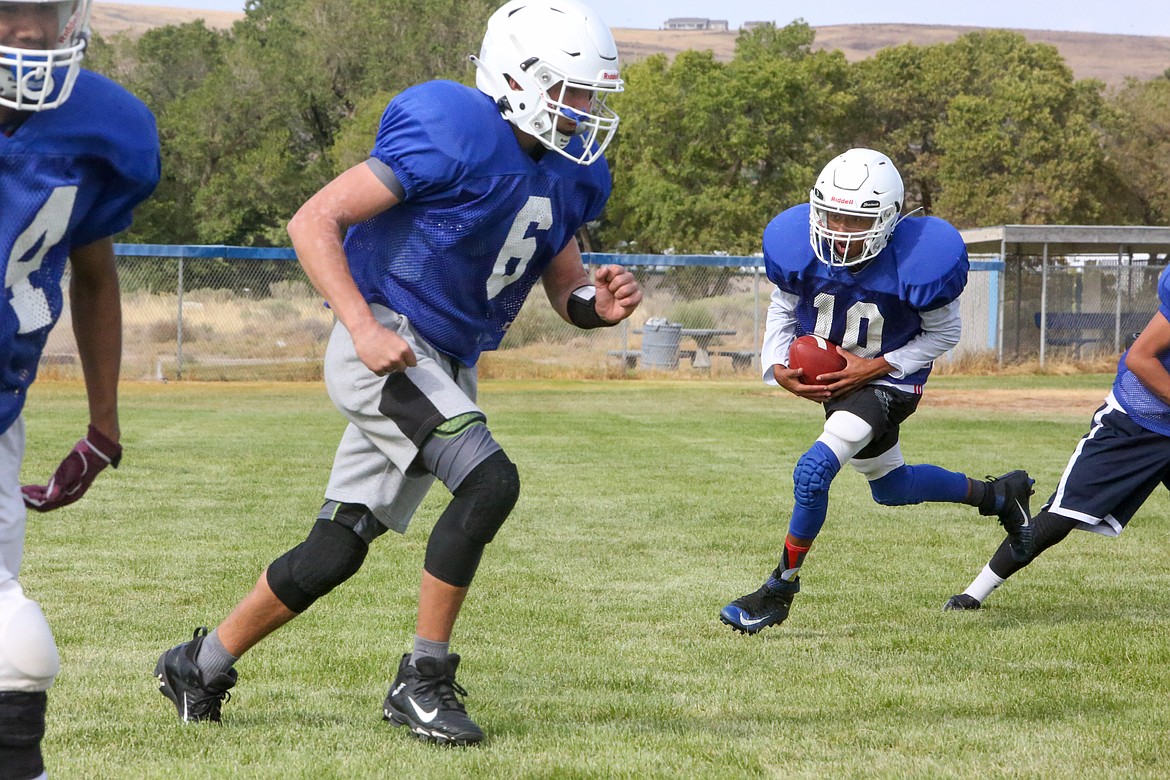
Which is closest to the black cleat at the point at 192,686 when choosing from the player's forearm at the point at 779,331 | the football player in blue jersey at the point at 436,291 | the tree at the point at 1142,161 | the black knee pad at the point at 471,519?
the football player in blue jersey at the point at 436,291

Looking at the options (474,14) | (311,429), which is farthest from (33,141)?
(474,14)

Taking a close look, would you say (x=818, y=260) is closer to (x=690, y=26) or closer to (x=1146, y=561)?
(x=1146, y=561)

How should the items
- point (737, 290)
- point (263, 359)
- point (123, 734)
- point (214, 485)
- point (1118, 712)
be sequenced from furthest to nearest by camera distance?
point (737, 290) < point (263, 359) < point (214, 485) < point (1118, 712) < point (123, 734)

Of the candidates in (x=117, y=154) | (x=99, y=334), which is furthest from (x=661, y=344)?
(x=117, y=154)

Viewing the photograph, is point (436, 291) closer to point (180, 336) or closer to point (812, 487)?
point (812, 487)

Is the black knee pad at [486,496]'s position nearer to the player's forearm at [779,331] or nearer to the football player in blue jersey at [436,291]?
the football player in blue jersey at [436,291]

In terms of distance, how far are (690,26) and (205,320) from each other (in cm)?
10937

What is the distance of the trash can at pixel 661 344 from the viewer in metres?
21.2

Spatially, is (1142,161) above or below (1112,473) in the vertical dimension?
below

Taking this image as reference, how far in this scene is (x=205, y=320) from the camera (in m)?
20.3

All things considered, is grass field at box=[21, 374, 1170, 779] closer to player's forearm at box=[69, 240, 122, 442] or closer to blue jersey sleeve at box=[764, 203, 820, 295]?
player's forearm at box=[69, 240, 122, 442]

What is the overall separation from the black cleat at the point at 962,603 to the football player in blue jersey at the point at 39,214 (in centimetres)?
365

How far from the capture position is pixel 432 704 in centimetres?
338

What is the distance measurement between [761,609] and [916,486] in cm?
97
